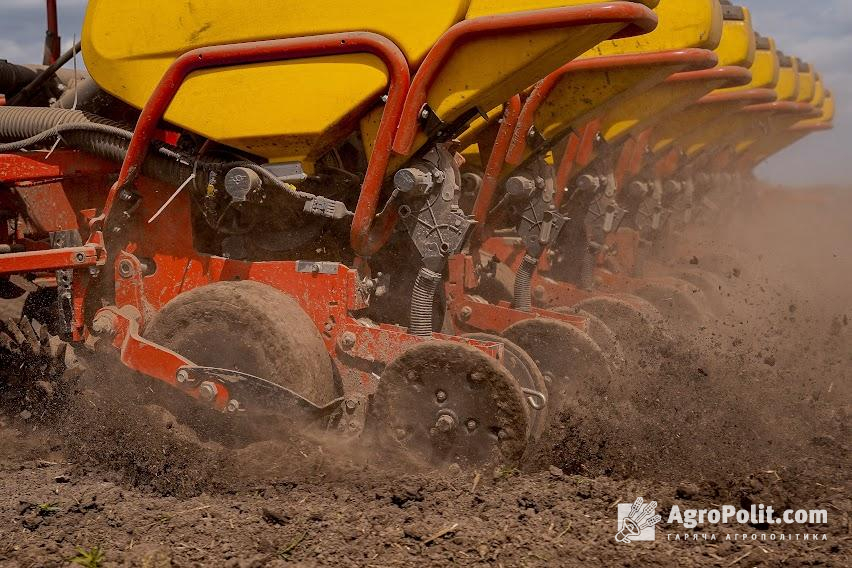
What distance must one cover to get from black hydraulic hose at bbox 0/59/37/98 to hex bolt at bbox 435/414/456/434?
3.35m

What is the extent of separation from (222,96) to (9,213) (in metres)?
1.55

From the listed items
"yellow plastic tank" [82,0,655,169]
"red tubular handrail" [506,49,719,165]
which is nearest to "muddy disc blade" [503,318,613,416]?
"red tubular handrail" [506,49,719,165]

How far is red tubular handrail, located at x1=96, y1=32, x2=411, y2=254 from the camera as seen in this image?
3.69 metres

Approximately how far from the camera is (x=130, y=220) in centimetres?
432

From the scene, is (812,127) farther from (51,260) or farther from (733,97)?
(51,260)

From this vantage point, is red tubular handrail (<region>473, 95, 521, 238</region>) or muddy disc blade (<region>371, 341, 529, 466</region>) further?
red tubular handrail (<region>473, 95, 521, 238</region>)

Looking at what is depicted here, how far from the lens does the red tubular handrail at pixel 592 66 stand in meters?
5.12

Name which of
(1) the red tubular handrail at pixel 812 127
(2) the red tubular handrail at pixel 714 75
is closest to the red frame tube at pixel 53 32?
(2) the red tubular handrail at pixel 714 75

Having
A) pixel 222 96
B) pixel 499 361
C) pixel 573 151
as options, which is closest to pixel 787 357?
pixel 573 151

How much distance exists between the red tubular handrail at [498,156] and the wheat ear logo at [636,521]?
2.37m

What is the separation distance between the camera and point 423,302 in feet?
13.5

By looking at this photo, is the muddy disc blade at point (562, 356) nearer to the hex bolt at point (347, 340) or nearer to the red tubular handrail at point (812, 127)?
the hex bolt at point (347, 340)

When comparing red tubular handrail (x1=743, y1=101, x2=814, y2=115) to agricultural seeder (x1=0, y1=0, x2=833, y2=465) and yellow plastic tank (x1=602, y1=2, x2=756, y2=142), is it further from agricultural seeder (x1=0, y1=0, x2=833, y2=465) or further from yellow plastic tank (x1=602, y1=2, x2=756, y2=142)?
agricultural seeder (x1=0, y1=0, x2=833, y2=465)

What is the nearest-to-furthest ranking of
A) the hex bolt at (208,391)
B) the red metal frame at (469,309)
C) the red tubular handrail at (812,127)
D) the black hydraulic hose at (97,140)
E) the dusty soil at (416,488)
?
the dusty soil at (416,488)
the hex bolt at (208,391)
the black hydraulic hose at (97,140)
the red metal frame at (469,309)
the red tubular handrail at (812,127)
